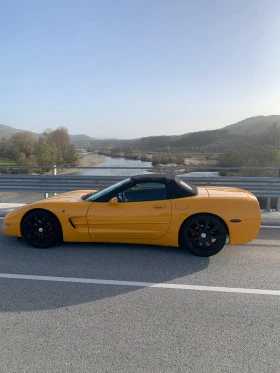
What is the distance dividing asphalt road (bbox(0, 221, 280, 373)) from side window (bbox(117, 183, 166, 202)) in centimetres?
85

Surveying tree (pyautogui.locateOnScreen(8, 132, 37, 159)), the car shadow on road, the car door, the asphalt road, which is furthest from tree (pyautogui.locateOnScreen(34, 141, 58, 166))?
the asphalt road

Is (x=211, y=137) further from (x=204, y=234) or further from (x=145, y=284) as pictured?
(x=145, y=284)

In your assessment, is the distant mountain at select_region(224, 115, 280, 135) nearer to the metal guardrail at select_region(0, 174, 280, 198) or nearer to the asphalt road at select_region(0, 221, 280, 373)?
Result: the metal guardrail at select_region(0, 174, 280, 198)

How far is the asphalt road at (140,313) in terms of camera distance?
2135 mm

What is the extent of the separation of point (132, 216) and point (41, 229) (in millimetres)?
1527

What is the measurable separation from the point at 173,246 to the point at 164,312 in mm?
1724

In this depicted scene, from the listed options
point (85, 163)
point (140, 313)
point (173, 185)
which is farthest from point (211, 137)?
point (140, 313)

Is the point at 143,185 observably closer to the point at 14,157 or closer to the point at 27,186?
the point at 27,186

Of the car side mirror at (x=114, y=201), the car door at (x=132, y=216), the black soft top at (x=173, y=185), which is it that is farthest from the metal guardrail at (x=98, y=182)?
the car side mirror at (x=114, y=201)

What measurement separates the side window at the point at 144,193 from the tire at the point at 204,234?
2.03 ft

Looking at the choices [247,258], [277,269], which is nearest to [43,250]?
[247,258]

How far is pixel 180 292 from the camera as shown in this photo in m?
3.14

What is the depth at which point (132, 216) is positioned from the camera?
422 centimetres

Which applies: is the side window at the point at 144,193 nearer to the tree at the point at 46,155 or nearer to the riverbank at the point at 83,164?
the riverbank at the point at 83,164
